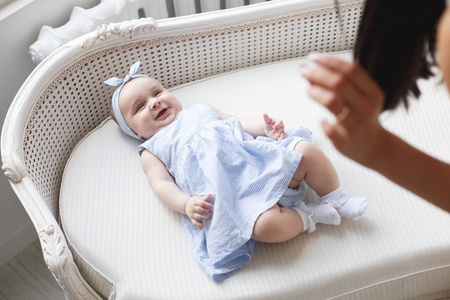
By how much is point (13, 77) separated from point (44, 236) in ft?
2.06

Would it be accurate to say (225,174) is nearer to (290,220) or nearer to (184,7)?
(290,220)

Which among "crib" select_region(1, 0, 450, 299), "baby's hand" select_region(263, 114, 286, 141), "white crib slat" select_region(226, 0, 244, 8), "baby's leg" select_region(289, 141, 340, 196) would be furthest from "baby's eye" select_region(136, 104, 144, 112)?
"white crib slat" select_region(226, 0, 244, 8)

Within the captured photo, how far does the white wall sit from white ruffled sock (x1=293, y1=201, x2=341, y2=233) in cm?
92

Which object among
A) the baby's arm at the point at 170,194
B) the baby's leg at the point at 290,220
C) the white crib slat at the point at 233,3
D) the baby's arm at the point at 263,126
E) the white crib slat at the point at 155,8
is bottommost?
the baby's leg at the point at 290,220

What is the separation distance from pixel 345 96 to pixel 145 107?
35.7 inches

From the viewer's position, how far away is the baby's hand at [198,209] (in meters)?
1.11

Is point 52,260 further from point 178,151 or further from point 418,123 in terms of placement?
point 418,123

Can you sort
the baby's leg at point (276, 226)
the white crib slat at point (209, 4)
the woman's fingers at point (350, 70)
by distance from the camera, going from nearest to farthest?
the woman's fingers at point (350, 70)
the baby's leg at point (276, 226)
the white crib slat at point (209, 4)

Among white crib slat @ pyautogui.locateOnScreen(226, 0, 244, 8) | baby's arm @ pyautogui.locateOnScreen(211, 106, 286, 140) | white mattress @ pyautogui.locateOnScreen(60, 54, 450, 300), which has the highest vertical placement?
white crib slat @ pyautogui.locateOnScreen(226, 0, 244, 8)

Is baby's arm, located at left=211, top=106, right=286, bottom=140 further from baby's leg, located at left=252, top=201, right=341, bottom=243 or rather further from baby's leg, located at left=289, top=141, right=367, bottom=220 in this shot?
baby's leg, located at left=252, top=201, right=341, bottom=243

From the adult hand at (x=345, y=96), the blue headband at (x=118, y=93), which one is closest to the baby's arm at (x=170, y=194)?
the blue headband at (x=118, y=93)

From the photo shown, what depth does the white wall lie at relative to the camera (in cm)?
141

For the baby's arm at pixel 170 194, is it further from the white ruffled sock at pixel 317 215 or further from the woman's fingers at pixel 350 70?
the woman's fingers at pixel 350 70

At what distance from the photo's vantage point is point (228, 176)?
3.88 feet
